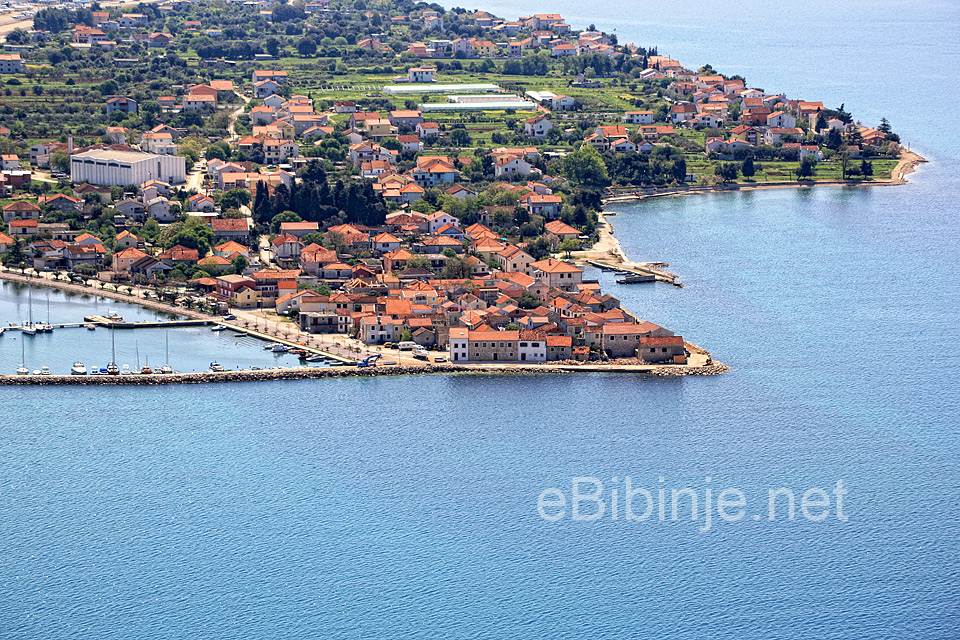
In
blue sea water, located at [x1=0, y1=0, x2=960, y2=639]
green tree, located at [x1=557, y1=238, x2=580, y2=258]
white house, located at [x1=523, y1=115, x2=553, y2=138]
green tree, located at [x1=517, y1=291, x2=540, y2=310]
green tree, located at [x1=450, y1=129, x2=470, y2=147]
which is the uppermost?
white house, located at [x1=523, y1=115, x2=553, y2=138]

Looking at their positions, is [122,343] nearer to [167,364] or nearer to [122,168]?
[167,364]

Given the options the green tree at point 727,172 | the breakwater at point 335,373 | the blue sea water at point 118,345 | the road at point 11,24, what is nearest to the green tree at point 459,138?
the green tree at point 727,172

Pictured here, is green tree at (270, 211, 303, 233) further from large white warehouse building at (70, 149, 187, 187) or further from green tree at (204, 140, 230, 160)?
green tree at (204, 140, 230, 160)

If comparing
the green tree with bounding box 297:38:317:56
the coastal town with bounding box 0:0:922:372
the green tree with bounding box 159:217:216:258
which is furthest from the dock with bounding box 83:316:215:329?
the green tree with bounding box 297:38:317:56

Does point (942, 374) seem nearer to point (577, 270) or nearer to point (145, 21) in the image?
point (577, 270)

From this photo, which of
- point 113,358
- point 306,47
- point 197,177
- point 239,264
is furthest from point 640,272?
point 306,47

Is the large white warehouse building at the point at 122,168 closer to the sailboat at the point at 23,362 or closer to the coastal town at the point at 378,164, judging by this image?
the coastal town at the point at 378,164

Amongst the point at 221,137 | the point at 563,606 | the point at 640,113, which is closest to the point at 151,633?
the point at 563,606
